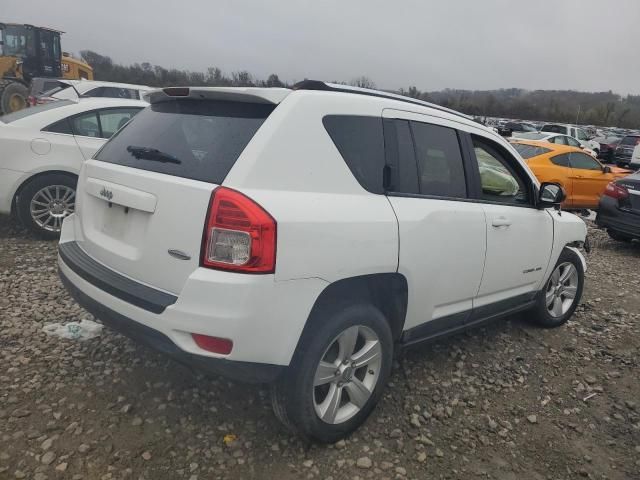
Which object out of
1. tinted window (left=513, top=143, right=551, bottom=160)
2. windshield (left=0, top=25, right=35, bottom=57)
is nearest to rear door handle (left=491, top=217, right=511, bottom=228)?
tinted window (left=513, top=143, right=551, bottom=160)

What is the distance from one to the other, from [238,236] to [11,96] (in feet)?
59.1

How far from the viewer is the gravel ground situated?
242 cm

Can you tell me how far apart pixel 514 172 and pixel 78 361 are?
3.43m

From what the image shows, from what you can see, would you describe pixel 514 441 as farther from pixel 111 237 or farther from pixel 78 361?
pixel 78 361

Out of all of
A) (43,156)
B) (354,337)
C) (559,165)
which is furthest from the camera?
(559,165)

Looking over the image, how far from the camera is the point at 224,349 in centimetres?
214

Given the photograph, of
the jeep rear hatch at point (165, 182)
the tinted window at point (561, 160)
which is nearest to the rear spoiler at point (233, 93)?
the jeep rear hatch at point (165, 182)

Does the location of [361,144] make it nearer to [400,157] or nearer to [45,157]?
[400,157]

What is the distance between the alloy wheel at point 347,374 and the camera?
2.52 meters

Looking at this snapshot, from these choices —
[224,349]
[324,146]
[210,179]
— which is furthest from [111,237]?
[324,146]

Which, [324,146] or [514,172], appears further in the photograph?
[514,172]

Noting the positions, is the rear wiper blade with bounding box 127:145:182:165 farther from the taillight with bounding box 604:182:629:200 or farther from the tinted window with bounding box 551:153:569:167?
the tinted window with bounding box 551:153:569:167

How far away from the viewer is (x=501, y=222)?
3.34 metres

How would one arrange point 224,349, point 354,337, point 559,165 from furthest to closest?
point 559,165 → point 354,337 → point 224,349
